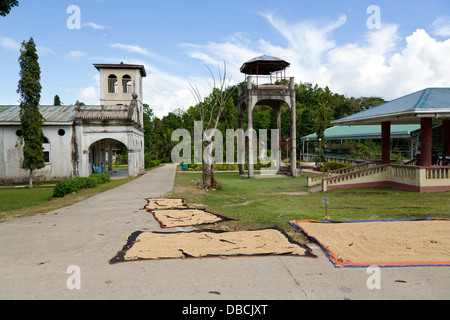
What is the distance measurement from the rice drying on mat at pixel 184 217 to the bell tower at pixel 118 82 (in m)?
24.0

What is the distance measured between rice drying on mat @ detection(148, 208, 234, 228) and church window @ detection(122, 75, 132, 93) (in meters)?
26.1

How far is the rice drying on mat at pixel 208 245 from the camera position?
516cm

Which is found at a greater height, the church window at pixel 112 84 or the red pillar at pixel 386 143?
the church window at pixel 112 84

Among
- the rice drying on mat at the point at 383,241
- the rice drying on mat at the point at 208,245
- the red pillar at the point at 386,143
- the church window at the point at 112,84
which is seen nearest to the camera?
the rice drying on mat at the point at 383,241

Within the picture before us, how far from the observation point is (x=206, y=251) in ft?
17.5

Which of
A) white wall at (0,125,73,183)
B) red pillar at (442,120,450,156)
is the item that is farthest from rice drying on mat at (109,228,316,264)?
white wall at (0,125,73,183)

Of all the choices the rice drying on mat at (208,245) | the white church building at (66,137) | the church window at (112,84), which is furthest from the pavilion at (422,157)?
the church window at (112,84)

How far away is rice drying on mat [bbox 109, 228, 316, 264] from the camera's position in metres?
5.16

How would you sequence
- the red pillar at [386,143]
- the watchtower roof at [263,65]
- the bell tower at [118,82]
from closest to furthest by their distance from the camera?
the red pillar at [386,143], the watchtower roof at [263,65], the bell tower at [118,82]

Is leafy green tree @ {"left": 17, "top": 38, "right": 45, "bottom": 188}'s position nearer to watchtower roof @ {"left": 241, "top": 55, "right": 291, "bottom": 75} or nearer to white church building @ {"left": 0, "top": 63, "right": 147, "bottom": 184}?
white church building @ {"left": 0, "top": 63, "right": 147, "bottom": 184}

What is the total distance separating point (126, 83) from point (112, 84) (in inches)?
55.9

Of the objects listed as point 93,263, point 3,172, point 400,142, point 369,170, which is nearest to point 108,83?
point 3,172

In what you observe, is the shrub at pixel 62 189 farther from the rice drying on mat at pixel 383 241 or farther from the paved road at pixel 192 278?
the rice drying on mat at pixel 383 241

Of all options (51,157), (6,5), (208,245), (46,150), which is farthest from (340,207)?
(46,150)
